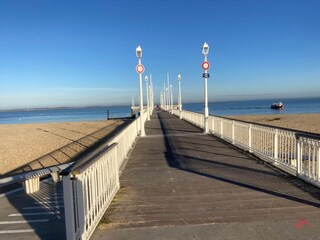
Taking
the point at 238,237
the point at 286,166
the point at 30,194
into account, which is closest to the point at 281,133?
the point at 286,166

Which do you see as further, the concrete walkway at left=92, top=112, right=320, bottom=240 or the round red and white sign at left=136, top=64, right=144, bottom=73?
the round red and white sign at left=136, top=64, right=144, bottom=73

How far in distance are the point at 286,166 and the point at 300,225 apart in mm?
3813

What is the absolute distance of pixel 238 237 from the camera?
4.31 meters

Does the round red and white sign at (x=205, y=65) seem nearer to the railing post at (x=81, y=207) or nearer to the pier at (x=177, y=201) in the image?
the pier at (x=177, y=201)

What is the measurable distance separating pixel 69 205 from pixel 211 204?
2.65m

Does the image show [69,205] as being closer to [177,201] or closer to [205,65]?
[177,201]

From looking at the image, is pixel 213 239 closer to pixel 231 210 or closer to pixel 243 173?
pixel 231 210

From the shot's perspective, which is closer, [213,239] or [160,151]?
[213,239]

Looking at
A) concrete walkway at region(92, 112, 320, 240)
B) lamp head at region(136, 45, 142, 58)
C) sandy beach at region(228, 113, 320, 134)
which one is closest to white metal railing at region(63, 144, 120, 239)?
concrete walkway at region(92, 112, 320, 240)

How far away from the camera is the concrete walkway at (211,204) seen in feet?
14.9

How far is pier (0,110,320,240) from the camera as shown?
4.41 m

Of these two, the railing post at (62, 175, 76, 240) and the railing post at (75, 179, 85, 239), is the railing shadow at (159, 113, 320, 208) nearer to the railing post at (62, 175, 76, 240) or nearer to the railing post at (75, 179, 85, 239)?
the railing post at (75, 179, 85, 239)

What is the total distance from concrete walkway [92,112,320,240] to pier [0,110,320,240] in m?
0.01

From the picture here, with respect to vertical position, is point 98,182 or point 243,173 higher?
point 98,182
